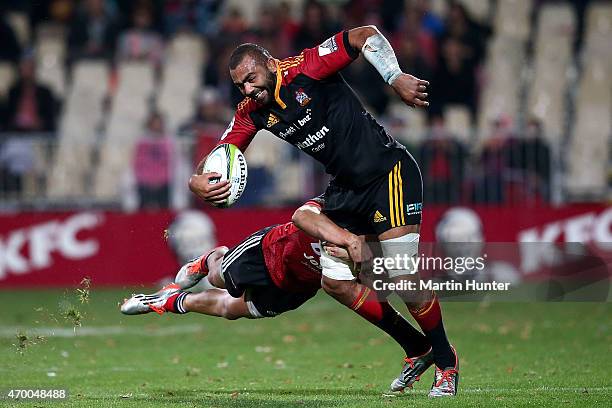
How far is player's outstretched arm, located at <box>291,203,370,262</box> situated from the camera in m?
9.01

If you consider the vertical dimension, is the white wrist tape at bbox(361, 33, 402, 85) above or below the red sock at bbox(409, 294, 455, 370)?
above

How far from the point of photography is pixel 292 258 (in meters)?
9.70

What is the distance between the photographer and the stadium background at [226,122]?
18.2 metres

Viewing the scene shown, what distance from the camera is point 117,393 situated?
31.2ft

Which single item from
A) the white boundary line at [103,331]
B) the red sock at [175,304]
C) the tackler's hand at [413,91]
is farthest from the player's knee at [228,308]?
the white boundary line at [103,331]

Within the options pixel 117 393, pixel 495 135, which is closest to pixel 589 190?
pixel 495 135

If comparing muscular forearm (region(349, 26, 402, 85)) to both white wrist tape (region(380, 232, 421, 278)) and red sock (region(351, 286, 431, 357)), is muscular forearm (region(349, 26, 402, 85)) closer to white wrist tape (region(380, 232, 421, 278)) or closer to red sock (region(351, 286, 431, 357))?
white wrist tape (region(380, 232, 421, 278))

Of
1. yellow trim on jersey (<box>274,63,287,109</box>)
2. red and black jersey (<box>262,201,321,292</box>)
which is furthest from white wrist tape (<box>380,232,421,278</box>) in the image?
yellow trim on jersey (<box>274,63,287,109</box>)

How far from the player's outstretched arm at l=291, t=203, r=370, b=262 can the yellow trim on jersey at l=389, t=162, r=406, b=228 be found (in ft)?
1.04

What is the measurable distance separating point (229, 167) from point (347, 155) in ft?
2.94

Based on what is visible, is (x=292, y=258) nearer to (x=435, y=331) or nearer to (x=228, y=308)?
(x=228, y=308)

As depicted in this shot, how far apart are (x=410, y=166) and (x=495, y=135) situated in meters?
9.03

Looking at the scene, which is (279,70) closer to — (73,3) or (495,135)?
(495,135)

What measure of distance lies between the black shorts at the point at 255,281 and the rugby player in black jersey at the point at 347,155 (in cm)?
76
